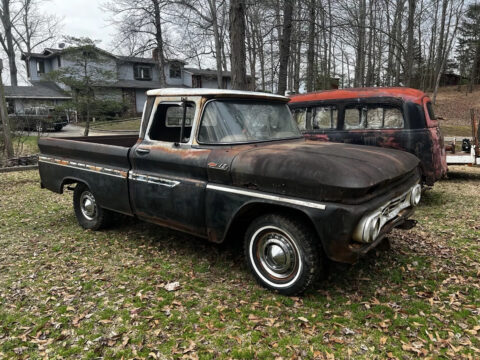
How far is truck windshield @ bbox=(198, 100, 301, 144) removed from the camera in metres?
3.84

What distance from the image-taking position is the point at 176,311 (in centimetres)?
328

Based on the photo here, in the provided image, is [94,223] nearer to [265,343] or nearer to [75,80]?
[265,343]

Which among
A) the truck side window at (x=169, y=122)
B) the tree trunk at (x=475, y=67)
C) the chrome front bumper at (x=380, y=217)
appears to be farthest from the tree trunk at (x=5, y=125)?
the tree trunk at (x=475, y=67)

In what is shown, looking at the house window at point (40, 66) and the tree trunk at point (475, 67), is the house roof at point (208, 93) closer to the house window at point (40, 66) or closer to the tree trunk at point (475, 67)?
the house window at point (40, 66)

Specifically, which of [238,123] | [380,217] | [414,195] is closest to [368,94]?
[414,195]

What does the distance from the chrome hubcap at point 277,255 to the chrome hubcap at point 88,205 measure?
10.0ft

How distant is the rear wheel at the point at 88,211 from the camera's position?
208 inches

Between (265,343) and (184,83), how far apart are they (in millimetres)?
37126

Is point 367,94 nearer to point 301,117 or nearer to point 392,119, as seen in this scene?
point 392,119

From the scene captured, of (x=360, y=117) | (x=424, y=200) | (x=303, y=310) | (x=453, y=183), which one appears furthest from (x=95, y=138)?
(x=453, y=183)

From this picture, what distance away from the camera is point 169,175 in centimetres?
402

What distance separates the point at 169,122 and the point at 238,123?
1224 millimetres

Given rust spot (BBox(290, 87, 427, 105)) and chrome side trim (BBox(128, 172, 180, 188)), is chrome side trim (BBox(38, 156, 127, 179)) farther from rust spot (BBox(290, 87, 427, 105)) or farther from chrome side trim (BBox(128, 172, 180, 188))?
rust spot (BBox(290, 87, 427, 105))

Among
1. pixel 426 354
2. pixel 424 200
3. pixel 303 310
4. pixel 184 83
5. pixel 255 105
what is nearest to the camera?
pixel 426 354
